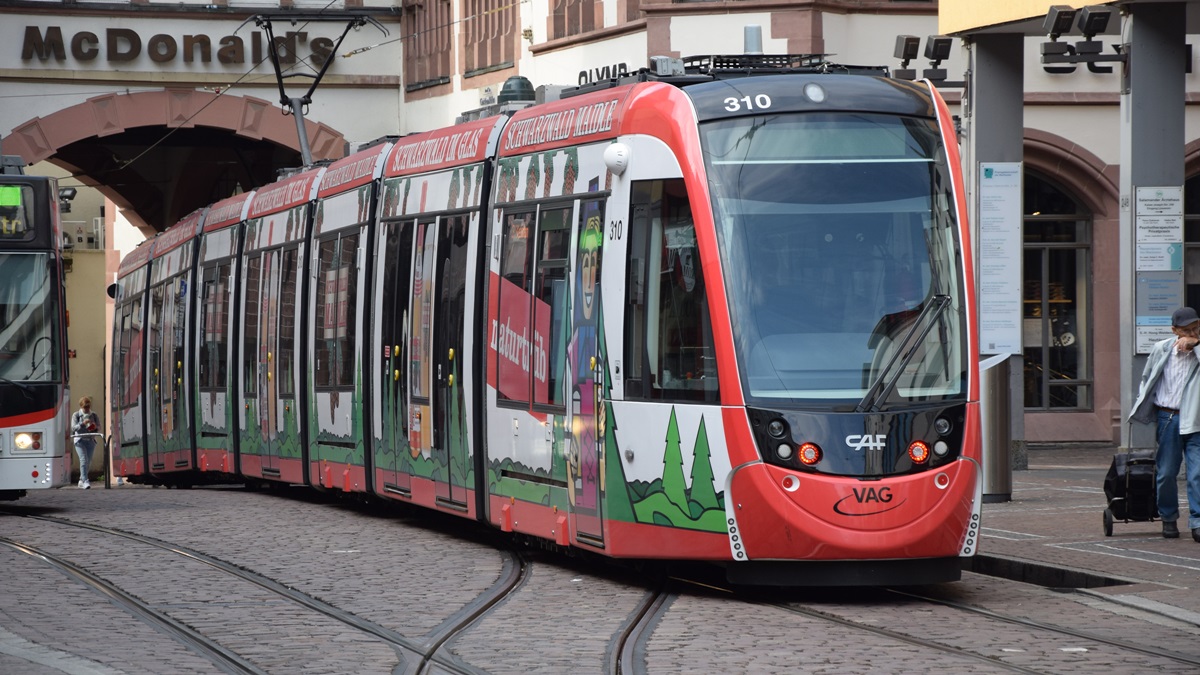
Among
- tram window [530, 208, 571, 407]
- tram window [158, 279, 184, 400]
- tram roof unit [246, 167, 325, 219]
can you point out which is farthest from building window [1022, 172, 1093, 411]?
tram window [530, 208, 571, 407]

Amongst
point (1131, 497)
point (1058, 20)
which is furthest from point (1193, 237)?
point (1131, 497)

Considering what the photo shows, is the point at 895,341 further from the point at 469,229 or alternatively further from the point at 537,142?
the point at 469,229

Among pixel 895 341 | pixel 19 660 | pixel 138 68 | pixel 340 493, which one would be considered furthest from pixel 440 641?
pixel 138 68

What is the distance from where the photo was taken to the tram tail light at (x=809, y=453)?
10672 mm

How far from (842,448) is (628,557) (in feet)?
5.06

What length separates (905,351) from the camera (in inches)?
429

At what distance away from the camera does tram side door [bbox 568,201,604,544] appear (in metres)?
11.8

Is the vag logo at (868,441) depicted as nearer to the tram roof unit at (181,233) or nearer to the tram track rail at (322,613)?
the tram track rail at (322,613)

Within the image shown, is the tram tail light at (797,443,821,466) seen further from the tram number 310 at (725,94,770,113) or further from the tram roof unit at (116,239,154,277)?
the tram roof unit at (116,239,154,277)

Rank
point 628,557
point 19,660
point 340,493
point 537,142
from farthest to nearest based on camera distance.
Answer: point 340,493 → point 537,142 → point 628,557 → point 19,660

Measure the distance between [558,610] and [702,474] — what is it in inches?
40.7

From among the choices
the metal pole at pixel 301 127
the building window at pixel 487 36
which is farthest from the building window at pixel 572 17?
the metal pole at pixel 301 127

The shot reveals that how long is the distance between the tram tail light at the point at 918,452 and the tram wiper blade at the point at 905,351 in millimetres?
278

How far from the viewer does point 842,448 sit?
10664mm
